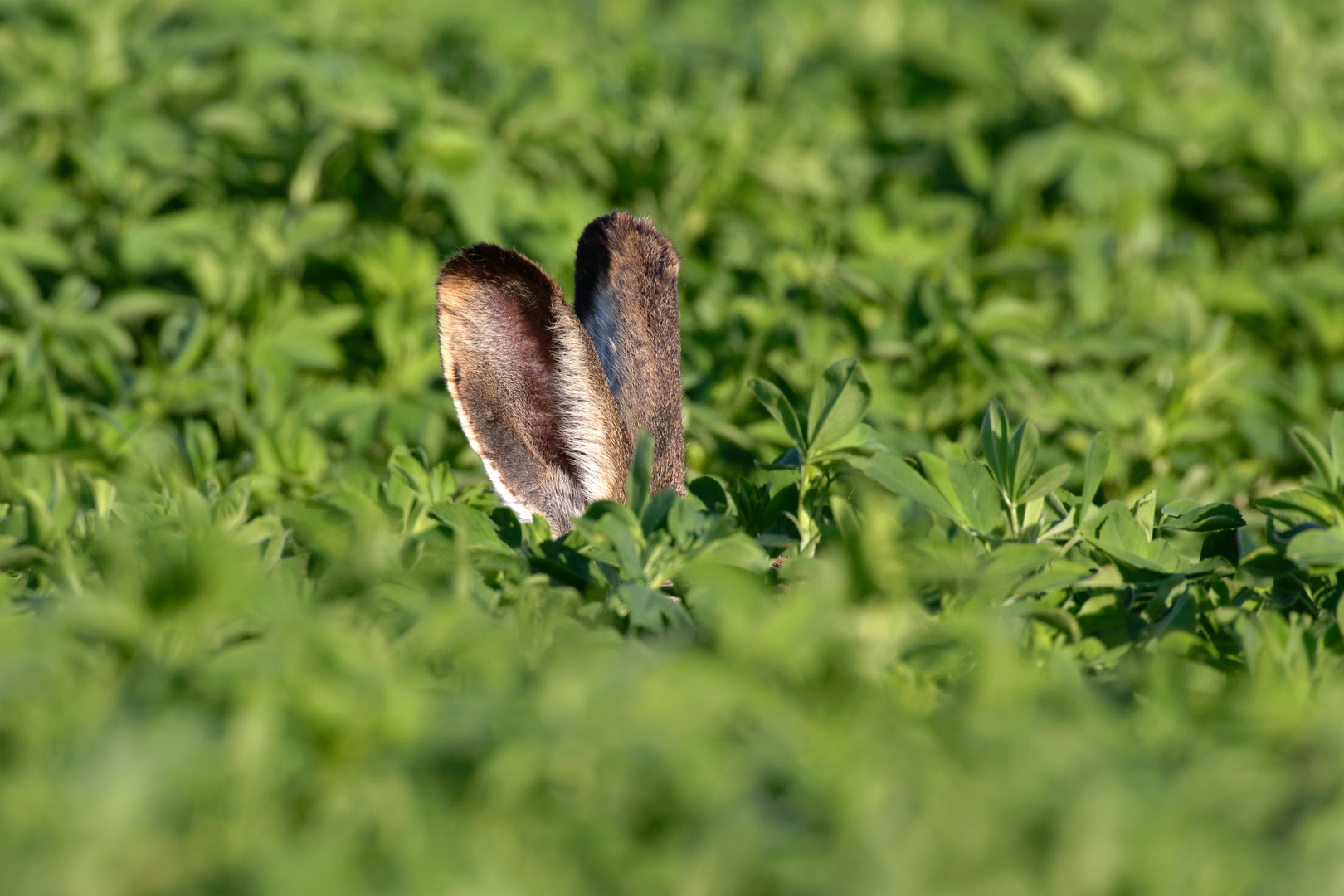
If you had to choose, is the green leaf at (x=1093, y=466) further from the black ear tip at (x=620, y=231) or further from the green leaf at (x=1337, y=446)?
the black ear tip at (x=620, y=231)

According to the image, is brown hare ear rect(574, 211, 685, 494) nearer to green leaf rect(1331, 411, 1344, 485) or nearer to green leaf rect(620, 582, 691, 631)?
green leaf rect(620, 582, 691, 631)

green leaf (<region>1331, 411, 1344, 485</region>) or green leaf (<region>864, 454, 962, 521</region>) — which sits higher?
green leaf (<region>1331, 411, 1344, 485</region>)

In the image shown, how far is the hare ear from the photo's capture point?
8.41 feet

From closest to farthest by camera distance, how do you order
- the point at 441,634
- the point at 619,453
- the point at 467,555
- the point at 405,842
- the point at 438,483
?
the point at 405,842 < the point at 441,634 < the point at 467,555 < the point at 438,483 < the point at 619,453

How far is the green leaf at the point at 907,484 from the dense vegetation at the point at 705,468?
0.08 ft

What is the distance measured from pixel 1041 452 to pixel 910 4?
429 centimetres

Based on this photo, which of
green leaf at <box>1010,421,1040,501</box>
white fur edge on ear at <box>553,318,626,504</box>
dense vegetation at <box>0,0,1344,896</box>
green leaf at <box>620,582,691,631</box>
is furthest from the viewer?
white fur edge on ear at <box>553,318,626,504</box>

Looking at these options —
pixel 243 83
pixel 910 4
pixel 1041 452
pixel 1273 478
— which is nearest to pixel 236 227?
pixel 243 83

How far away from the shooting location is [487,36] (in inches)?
236

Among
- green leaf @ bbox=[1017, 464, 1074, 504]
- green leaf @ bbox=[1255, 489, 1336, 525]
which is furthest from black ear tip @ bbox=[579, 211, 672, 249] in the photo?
green leaf @ bbox=[1255, 489, 1336, 525]

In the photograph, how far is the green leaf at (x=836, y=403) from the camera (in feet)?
7.54

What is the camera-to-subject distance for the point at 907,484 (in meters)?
2.18

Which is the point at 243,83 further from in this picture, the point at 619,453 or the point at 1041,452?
the point at 1041,452

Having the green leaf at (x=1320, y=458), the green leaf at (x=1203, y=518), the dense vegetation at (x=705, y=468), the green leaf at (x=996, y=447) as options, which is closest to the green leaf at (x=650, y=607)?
the dense vegetation at (x=705, y=468)
